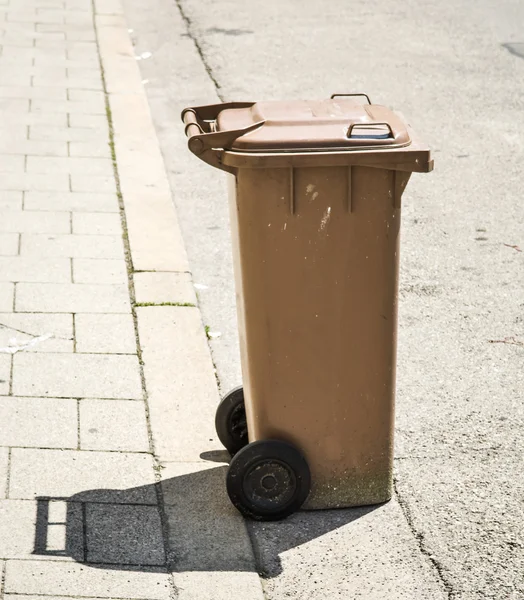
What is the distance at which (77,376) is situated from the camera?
461cm

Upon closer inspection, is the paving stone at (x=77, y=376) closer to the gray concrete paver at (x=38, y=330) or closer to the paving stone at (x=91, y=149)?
the gray concrete paver at (x=38, y=330)

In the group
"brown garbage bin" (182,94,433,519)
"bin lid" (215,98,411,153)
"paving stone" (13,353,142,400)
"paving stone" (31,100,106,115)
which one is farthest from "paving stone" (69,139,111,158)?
"bin lid" (215,98,411,153)

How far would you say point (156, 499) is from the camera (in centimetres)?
379

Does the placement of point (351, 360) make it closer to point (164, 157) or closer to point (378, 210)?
point (378, 210)

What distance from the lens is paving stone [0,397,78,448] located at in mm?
4086

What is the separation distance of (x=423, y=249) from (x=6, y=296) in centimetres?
243

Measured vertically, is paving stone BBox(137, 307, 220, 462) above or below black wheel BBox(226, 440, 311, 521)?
below

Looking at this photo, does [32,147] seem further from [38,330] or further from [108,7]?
[108,7]

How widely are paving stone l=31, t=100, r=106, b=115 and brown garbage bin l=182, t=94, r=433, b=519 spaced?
4853 mm

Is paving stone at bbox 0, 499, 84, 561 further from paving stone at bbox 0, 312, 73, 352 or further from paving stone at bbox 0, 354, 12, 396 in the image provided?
paving stone at bbox 0, 312, 73, 352

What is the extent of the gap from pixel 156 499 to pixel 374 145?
146cm

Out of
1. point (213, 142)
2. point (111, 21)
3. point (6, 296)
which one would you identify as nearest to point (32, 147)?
point (6, 296)

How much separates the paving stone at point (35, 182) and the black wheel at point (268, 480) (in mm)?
3588

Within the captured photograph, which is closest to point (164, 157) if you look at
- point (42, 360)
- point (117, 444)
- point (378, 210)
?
point (42, 360)
